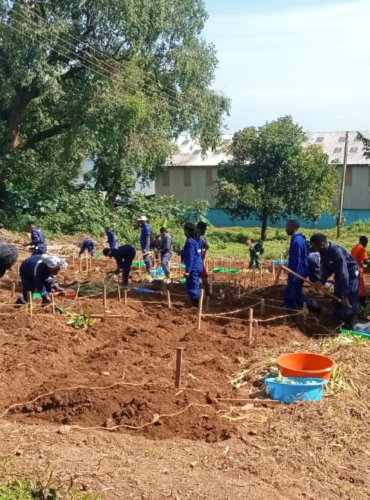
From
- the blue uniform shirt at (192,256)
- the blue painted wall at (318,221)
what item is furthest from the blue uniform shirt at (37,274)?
the blue painted wall at (318,221)

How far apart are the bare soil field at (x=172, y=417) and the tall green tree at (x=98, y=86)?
48.8 ft

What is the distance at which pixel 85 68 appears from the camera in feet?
78.9

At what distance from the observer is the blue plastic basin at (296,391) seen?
6070mm

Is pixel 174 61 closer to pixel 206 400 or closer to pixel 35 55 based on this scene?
pixel 35 55

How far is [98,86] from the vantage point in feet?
75.8

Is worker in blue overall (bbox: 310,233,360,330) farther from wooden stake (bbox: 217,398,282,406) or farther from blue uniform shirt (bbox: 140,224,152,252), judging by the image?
blue uniform shirt (bbox: 140,224,152,252)

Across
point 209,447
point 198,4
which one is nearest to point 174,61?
point 198,4

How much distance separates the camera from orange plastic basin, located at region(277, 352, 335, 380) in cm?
635

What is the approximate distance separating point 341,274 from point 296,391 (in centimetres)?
303

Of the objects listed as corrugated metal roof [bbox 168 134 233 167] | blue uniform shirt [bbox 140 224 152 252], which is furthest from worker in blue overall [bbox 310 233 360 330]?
corrugated metal roof [bbox 168 134 233 167]

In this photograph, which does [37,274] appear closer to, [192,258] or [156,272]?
[192,258]

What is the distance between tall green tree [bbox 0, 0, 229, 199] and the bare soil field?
14860 millimetres

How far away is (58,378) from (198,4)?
22.0 m

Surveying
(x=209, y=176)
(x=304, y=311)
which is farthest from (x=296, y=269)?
(x=209, y=176)
